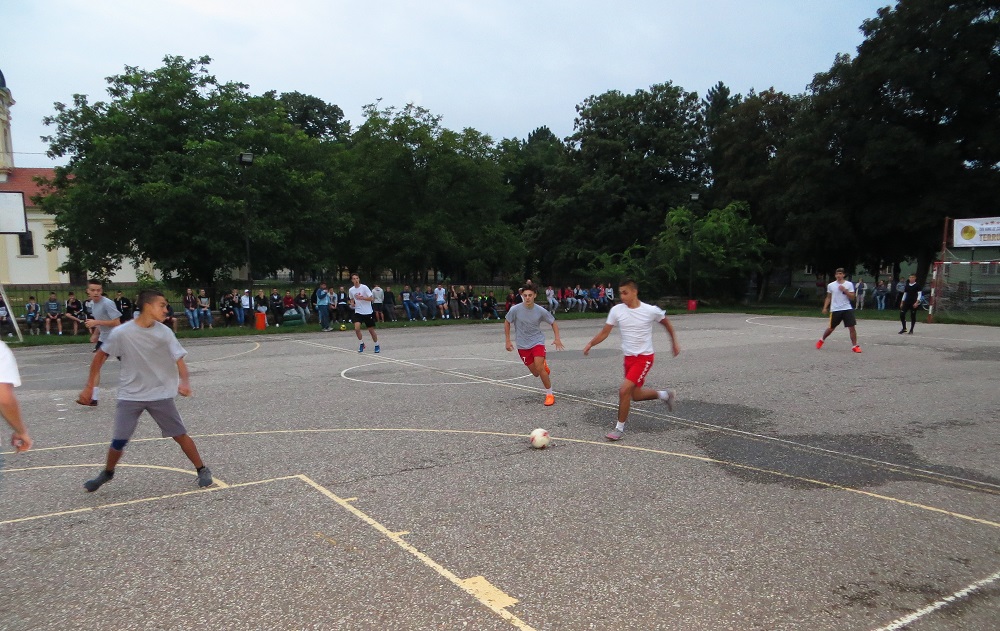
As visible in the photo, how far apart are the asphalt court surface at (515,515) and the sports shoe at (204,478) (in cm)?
8

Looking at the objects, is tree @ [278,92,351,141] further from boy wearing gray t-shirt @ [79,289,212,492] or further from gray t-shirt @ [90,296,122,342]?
boy wearing gray t-shirt @ [79,289,212,492]

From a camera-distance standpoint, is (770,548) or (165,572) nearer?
(165,572)

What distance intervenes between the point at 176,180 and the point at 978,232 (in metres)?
33.7

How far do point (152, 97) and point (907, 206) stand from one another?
131 feet

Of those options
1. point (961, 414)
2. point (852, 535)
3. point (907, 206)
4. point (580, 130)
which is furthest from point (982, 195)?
point (852, 535)

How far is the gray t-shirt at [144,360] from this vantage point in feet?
18.4

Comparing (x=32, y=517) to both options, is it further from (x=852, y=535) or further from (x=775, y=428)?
(x=775, y=428)

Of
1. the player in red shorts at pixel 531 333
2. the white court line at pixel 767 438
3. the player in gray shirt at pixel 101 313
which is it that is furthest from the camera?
the player in gray shirt at pixel 101 313

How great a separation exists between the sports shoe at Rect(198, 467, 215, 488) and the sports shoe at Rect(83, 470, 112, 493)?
0.80m

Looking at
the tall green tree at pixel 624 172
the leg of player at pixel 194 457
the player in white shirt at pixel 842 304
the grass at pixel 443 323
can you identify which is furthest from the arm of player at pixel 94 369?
the tall green tree at pixel 624 172

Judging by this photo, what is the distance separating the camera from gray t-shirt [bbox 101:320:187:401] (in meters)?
5.59

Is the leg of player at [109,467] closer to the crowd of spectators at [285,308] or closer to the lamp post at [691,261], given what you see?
the crowd of spectators at [285,308]

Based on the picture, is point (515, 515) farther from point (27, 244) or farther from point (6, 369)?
point (27, 244)

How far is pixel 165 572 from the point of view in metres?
4.06
